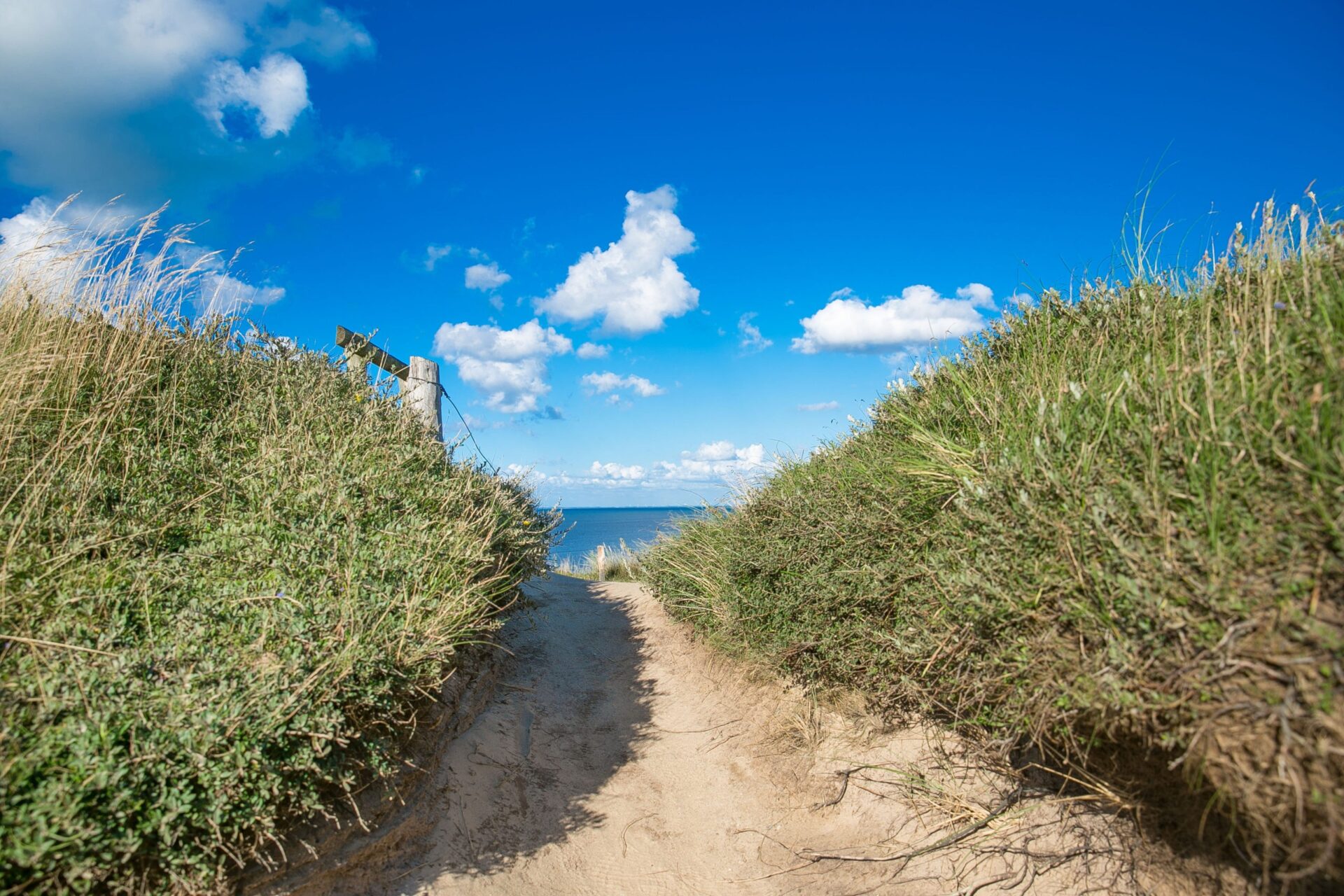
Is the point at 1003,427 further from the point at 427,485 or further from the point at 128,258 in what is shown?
the point at 128,258

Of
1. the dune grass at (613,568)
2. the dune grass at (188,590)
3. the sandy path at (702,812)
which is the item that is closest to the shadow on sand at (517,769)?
the sandy path at (702,812)

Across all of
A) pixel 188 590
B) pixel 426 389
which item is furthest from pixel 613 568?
pixel 188 590

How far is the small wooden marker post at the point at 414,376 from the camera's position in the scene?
27.8 feet

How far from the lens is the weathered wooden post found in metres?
8.89

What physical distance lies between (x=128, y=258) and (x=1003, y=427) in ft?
27.0

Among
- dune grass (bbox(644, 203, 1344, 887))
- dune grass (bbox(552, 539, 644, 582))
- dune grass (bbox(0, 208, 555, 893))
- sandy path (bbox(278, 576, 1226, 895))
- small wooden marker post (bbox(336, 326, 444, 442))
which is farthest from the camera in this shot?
dune grass (bbox(552, 539, 644, 582))

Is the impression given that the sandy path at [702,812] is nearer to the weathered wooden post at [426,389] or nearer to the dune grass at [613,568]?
the weathered wooden post at [426,389]

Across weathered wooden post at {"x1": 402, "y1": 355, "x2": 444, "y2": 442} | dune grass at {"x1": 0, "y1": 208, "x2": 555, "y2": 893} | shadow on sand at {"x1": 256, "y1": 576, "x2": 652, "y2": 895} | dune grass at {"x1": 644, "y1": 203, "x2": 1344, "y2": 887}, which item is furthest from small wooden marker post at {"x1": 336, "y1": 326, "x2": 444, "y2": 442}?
dune grass at {"x1": 644, "y1": 203, "x2": 1344, "y2": 887}

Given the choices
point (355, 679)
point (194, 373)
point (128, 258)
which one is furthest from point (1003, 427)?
point (128, 258)

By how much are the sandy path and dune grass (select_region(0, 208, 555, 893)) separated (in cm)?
100

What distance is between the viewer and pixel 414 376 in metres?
9.06

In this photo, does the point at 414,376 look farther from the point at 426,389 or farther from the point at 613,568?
the point at 613,568

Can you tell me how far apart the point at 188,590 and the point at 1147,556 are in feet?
18.1

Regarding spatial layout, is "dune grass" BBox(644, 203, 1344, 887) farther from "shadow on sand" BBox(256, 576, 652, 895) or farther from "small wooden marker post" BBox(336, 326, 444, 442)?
"small wooden marker post" BBox(336, 326, 444, 442)
